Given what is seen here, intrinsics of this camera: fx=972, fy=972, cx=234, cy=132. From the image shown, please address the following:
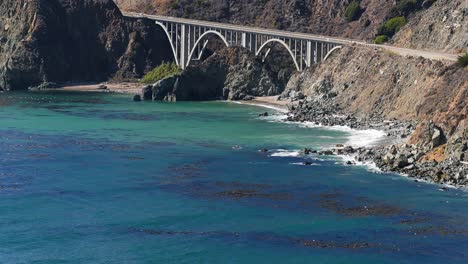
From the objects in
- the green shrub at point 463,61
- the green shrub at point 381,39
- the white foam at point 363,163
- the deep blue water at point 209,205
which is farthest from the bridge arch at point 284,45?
the white foam at point 363,163

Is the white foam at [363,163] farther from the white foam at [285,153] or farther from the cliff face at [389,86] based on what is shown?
the cliff face at [389,86]

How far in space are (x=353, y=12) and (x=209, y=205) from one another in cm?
10829

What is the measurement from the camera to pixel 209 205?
215 ft

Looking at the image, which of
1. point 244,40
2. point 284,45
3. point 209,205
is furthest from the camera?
point 244,40

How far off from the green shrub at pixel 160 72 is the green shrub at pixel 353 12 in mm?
31123

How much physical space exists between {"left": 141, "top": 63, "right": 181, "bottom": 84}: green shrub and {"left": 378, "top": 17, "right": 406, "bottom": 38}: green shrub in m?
38.6

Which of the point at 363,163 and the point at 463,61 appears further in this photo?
the point at 463,61

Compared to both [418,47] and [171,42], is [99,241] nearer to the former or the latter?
[418,47]

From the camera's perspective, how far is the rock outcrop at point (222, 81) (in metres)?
147

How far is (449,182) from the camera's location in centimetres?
7038

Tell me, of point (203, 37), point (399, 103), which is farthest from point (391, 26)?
point (399, 103)

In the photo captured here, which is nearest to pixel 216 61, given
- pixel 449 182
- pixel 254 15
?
pixel 254 15

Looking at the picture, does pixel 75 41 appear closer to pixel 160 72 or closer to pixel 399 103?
pixel 160 72

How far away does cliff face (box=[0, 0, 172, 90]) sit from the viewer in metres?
174
